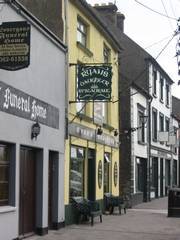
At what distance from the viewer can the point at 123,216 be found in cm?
2388

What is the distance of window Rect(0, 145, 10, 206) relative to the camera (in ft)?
45.8

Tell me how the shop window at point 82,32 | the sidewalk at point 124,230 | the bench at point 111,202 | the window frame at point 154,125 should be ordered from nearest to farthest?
1. the sidewalk at point 124,230
2. the shop window at point 82,32
3. the bench at point 111,202
4. the window frame at point 154,125

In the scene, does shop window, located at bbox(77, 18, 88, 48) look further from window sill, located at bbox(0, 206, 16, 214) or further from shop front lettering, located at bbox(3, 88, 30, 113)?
window sill, located at bbox(0, 206, 16, 214)

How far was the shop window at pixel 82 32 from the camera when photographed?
69.3ft

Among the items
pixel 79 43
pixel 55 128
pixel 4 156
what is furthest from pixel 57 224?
pixel 79 43

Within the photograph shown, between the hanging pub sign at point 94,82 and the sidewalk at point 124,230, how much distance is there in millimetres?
3959

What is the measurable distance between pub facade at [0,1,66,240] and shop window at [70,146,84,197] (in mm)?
1519

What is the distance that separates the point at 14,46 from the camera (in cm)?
1266

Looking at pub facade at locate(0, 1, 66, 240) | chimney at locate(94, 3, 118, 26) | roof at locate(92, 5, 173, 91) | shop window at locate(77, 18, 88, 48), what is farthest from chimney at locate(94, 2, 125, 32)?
pub facade at locate(0, 1, 66, 240)

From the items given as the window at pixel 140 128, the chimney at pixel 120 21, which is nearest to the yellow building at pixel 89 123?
the window at pixel 140 128

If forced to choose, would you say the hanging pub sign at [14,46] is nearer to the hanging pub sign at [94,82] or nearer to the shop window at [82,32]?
the hanging pub sign at [94,82]

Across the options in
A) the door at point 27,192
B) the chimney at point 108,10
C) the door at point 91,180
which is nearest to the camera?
the door at point 27,192

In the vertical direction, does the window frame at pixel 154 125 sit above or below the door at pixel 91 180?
above

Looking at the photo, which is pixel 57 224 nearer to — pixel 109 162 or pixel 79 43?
pixel 79 43
